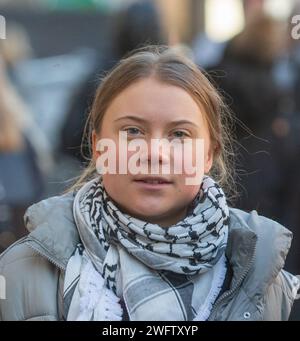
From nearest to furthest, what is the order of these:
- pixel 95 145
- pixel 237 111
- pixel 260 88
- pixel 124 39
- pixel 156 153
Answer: pixel 156 153 < pixel 95 145 < pixel 237 111 < pixel 260 88 < pixel 124 39

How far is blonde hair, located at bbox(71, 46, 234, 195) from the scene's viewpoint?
5.35 feet

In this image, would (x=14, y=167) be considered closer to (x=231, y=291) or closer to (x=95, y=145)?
(x=95, y=145)

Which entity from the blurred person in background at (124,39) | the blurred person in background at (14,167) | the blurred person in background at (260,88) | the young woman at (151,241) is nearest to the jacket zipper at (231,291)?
the young woman at (151,241)

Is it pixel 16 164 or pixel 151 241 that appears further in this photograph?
pixel 16 164

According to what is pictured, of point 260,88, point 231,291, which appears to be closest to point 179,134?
point 231,291

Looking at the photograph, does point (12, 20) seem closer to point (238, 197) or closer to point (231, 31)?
point (231, 31)

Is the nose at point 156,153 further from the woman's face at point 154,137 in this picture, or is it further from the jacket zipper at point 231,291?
the jacket zipper at point 231,291

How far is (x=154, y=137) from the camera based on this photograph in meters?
1.60

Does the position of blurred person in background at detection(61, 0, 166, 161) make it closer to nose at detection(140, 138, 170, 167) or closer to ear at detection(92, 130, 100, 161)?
ear at detection(92, 130, 100, 161)

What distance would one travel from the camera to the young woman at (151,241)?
160 centimetres

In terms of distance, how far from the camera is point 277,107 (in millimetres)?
2949

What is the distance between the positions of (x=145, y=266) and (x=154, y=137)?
0.22 m

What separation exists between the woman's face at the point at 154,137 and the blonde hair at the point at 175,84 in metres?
0.02

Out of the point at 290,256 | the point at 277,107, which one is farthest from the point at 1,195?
the point at 290,256
